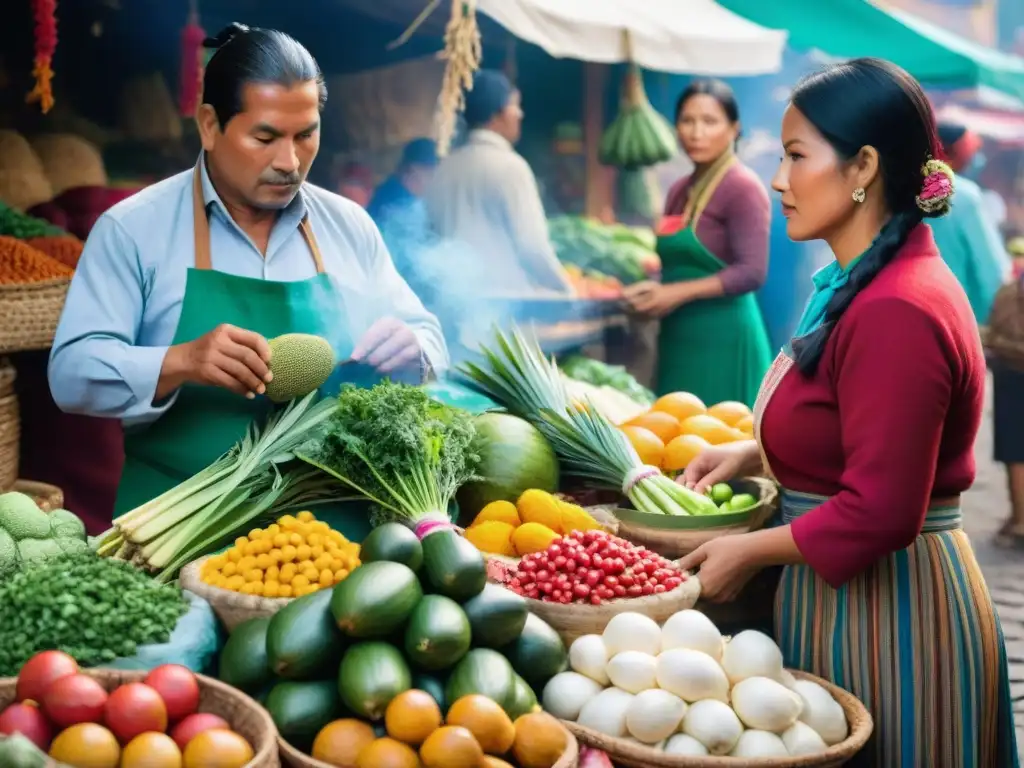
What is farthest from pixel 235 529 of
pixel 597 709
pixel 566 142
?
pixel 566 142

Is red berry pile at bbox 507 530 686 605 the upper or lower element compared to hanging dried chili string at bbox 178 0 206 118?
lower

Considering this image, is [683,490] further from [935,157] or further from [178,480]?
[178,480]

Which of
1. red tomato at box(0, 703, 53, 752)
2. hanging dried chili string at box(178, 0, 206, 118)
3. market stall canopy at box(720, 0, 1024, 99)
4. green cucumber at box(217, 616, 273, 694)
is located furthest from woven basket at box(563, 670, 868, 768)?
market stall canopy at box(720, 0, 1024, 99)

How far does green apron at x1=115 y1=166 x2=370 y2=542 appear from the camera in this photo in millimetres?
3102

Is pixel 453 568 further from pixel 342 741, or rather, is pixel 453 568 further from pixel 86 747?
pixel 86 747

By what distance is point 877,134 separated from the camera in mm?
2533

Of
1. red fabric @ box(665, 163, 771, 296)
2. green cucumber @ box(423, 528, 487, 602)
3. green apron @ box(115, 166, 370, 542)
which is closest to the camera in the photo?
green cucumber @ box(423, 528, 487, 602)

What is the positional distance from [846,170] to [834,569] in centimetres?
85

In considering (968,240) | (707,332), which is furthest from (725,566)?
(968,240)

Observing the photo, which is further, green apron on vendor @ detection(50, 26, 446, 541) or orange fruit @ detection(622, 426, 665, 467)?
orange fruit @ detection(622, 426, 665, 467)

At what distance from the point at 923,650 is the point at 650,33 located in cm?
556

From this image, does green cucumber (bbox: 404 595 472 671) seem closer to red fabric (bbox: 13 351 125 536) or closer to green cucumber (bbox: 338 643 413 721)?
green cucumber (bbox: 338 643 413 721)

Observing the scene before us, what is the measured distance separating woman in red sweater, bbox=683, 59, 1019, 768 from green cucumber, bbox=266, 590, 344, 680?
921mm

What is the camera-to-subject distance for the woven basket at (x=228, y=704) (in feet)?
6.74
